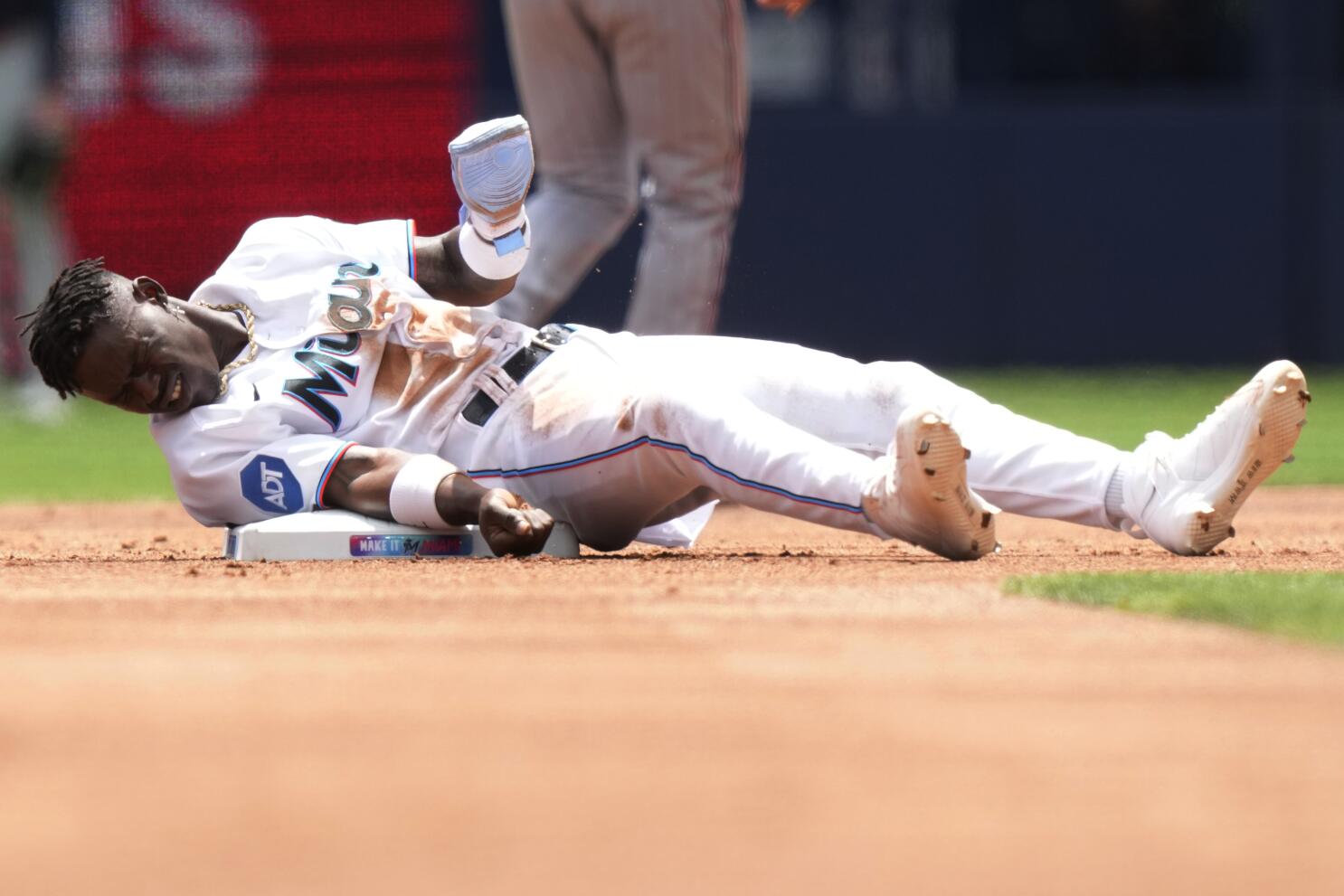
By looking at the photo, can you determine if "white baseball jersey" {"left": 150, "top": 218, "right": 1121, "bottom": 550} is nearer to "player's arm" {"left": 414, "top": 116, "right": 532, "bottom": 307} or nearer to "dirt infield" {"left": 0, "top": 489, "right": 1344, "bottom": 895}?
"player's arm" {"left": 414, "top": 116, "right": 532, "bottom": 307}

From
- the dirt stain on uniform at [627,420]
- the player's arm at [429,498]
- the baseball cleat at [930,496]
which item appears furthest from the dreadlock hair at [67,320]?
the baseball cleat at [930,496]

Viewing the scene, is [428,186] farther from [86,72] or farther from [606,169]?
[606,169]

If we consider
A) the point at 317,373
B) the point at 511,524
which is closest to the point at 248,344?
the point at 317,373

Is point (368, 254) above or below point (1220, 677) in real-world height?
above

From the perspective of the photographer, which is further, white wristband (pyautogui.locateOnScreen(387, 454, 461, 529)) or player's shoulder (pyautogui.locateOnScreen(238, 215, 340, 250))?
player's shoulder (pyautogui.locateOnScreen(238, 215, 340, 250))

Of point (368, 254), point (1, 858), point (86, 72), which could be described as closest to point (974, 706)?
point (1, 858)

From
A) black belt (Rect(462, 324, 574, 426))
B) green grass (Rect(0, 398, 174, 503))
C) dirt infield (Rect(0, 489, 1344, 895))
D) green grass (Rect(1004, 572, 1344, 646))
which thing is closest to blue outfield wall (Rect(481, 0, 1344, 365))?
green grass (Rect(0, 398, 174, 503))
